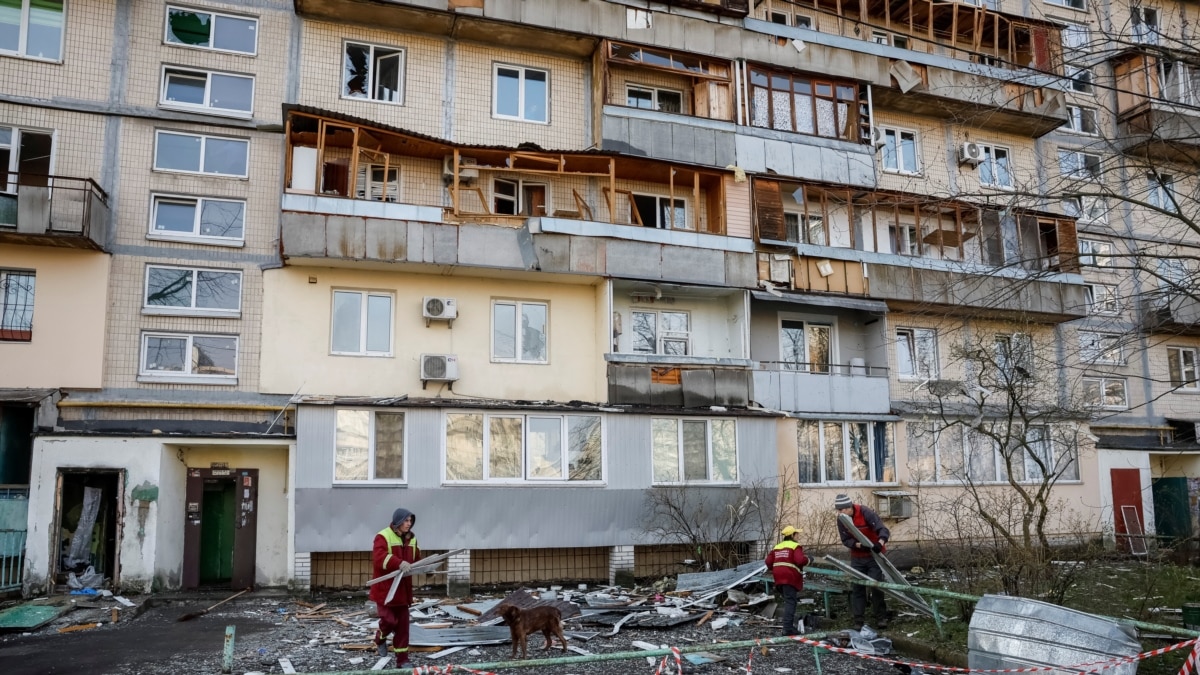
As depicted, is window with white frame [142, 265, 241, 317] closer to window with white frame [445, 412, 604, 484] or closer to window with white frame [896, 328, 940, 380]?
window with white frame [445, 412, 604, 484]

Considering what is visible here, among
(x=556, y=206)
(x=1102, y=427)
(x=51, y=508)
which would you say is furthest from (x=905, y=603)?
(x=1102, y=427)

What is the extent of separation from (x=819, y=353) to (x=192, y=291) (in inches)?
586

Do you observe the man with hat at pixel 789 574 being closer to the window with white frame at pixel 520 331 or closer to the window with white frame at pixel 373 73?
the window with white frame at pixel 520 331

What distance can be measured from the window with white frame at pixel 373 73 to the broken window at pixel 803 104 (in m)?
8.62

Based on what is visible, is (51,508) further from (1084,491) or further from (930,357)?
(1084,491)

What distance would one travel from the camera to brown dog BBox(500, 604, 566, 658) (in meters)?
10.5

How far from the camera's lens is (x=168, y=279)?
59.2 feet

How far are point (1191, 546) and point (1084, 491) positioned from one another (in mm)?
2936

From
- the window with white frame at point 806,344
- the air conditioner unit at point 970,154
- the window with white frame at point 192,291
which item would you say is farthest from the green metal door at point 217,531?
the air conditioner unit at point 970,154

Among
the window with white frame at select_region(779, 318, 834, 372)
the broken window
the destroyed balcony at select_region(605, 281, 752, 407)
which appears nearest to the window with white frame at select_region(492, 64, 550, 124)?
the destroyed balcony at select_region(605, 281, 752, 407)

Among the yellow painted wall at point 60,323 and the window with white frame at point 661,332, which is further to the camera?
the window with white frame at point 661,332

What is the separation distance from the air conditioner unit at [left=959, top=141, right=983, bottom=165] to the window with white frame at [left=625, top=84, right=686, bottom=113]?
8.31m

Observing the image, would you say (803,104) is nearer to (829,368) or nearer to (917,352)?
(829,368)

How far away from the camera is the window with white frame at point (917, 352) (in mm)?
23328
